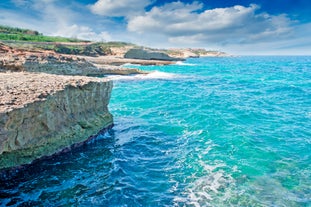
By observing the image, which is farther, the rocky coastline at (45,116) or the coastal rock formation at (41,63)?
the coastal rock formation at (41,63)

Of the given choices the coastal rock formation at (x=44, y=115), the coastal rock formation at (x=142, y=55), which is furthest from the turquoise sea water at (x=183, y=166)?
the coastal rock formation at (x=142, y=55)

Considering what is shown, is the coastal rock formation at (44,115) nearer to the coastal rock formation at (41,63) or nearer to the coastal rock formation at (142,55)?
the coastal rock formation at (41,63)

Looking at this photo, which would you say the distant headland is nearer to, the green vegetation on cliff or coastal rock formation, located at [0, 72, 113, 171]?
coastal rock formation, located at [0, 72, 113, 171]

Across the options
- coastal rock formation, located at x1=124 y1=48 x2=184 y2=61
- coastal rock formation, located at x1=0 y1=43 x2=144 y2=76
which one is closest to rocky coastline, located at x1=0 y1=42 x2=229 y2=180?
coastal rock formation, located at x1=0 y1=43 x2=144 y2=76

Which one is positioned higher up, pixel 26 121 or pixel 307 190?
pixel 26 121

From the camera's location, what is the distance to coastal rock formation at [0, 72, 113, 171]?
10.6 meters

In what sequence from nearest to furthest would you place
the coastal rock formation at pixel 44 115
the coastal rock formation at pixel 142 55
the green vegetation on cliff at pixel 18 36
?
the coastal rock formation at pixel 44 115 < the green vegetation on cliff at pixel 18 36 < the coastal rock formation at pixel 142 55

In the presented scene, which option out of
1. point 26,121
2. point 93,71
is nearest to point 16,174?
point 26,121

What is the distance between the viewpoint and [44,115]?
40.3 ft

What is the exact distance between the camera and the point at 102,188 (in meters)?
11.4

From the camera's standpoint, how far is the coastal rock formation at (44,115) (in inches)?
418

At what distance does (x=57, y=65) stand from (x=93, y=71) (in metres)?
11.5

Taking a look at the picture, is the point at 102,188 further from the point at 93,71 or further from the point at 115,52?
the point at 115,52

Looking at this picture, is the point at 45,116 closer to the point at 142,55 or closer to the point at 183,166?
the point at 183,166
